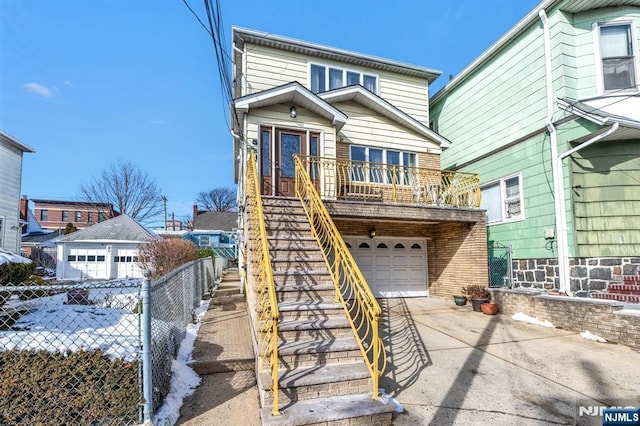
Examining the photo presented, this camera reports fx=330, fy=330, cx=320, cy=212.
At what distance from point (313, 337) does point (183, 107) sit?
13.3 metres

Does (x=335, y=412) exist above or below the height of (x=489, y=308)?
above

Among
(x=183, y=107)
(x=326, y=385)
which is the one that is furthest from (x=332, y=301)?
(x=183, y=107)

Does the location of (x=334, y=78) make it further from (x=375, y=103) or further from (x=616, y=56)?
(x=616, y=56)

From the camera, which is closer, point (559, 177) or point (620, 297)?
point (620, 297)

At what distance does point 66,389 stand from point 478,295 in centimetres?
821

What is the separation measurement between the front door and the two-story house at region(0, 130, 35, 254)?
1262cm

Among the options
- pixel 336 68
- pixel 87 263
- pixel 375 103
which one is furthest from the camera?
pixel 87 263

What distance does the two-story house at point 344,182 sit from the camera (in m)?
5.89

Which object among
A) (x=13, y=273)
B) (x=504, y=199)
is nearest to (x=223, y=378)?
(x=13, y=273)

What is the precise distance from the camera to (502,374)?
4195 millimetres

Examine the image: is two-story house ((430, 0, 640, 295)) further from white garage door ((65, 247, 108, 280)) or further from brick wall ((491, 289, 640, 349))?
white garage door ((65, 247, 108, 280))

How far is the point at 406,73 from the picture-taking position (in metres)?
12.2

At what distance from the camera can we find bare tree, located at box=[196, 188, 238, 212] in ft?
164

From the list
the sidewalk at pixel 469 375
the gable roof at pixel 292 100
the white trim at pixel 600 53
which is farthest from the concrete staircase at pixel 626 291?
the gable roof at pixel 292 100
